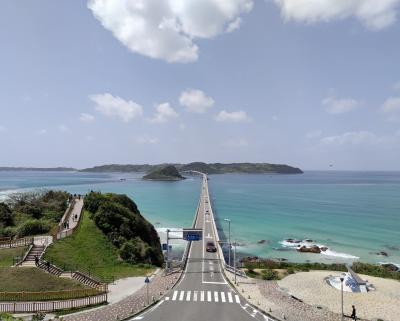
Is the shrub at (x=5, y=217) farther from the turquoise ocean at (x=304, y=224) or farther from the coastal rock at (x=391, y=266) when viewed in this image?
the coastal rock at (x=391, y=266)

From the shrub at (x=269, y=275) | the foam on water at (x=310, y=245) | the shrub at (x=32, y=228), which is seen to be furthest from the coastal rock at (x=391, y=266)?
the shrub at (x=32, y=228)

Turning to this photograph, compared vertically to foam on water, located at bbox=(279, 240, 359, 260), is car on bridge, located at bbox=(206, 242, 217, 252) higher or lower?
higher

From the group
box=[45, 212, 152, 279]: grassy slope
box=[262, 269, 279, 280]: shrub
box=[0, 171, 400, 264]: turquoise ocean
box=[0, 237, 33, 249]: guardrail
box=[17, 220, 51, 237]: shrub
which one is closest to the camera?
box=[45, 212, 152, 279]: grassy slope

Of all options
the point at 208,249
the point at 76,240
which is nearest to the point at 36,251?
the point at 76,240

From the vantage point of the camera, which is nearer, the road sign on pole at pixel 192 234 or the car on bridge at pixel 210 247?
the road sign on pole at pixel 192 234

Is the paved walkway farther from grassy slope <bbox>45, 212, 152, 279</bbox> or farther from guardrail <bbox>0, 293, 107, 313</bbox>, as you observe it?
grassy slope <bbox>45, 212, 152, 279</bbox>

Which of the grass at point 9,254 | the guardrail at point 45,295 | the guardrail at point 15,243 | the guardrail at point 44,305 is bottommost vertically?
the guardrail at point 44,305

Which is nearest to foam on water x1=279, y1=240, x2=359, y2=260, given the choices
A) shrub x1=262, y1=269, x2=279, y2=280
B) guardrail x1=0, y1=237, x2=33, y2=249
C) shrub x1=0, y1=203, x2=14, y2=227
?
shrub x1=262, y1=269, x2=279, y2=280
